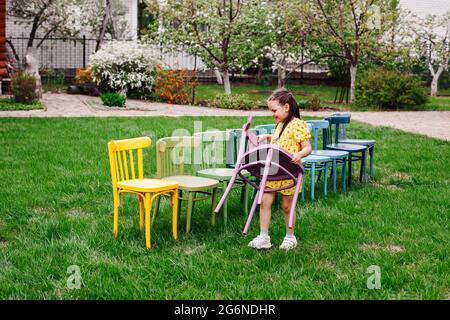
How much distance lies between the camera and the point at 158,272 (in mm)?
5176

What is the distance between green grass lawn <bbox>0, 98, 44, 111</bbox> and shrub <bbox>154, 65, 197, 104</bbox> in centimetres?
394

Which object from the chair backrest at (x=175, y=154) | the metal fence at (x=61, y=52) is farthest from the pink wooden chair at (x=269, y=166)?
the metal fence at (x=61, y=52)

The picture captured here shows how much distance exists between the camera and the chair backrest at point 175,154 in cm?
644

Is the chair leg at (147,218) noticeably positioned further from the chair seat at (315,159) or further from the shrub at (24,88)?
the shrub at (24,88)

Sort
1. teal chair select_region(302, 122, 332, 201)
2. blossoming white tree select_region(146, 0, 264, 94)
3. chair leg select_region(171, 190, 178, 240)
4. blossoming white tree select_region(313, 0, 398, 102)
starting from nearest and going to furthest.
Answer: chair leg select_region(171, 190, 178, 240) < teal chair select_region(302, 122, 332, 201) < blossoming white tree select_region(313, 0, 398, 102) < blossoming white tree select_region(146, 0, 264, 94)

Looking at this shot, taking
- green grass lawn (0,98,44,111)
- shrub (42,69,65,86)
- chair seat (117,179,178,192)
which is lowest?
chair seat (117,179,178,192)

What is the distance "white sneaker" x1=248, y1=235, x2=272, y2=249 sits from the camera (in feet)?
18.9

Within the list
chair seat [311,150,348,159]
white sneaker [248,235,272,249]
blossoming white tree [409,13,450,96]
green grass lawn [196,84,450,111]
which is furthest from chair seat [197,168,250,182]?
blossoming white tree [409,13,450,96]

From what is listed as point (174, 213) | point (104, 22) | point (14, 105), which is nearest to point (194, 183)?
point (174, 213)

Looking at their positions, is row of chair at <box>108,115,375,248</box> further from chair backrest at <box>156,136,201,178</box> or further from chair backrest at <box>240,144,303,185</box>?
chair backrest at <box>240,144,303,185</box>

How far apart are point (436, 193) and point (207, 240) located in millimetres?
3184

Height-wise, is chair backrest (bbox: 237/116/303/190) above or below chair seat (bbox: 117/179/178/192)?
above
